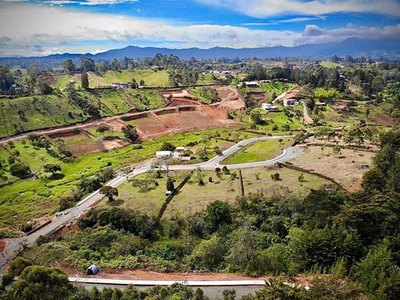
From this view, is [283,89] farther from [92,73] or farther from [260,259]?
[260,259]

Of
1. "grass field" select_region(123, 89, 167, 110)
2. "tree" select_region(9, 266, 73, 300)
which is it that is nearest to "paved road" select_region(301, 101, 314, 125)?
"grass field" select_region(123, 89, 167, 110)

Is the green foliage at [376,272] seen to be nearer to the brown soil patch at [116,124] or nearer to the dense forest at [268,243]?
the dense forest at [268,243]

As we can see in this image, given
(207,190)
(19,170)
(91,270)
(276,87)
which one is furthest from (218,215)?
(276,87)

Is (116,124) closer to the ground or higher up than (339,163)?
higher up

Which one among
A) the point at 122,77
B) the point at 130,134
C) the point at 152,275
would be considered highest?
the point at 122,77

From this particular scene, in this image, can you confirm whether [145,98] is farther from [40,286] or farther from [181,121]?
[40,286]

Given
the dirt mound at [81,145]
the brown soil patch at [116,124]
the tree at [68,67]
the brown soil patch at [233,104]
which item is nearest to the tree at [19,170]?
the dirt mound at [81,145]

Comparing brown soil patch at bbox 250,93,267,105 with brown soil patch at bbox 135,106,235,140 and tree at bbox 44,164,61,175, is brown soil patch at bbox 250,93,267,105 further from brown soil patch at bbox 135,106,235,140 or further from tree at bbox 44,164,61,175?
tree at bbox 44,164,61,175
